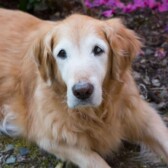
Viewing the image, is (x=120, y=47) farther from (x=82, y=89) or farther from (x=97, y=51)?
(x=82, y=89)

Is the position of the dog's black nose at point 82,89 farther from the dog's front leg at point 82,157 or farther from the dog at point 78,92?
the dog's front leg at point 82,157

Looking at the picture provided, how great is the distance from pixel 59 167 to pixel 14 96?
0.86 m

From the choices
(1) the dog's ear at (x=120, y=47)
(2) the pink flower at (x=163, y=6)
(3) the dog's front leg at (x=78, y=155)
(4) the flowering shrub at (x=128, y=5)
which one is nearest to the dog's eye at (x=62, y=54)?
(1) the dog's ear at (x=120, y=47)

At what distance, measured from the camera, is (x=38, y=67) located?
4.45m

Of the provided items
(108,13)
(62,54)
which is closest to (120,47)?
(62,54)

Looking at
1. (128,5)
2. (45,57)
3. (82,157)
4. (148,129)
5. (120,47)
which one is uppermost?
(128,5)

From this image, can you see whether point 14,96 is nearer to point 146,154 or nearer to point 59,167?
point 59,167

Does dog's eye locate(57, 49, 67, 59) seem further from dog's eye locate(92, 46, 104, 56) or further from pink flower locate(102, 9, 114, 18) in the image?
pink flower locate(102, 9, 114, 18)

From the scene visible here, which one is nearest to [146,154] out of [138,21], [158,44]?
[158,44]

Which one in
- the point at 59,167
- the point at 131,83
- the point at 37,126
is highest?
the point at 131,83

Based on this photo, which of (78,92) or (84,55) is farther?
(84,55)

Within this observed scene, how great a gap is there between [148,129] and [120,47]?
2.81 feet

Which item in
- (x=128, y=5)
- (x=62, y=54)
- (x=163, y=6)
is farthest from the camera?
(x=128, y=5)

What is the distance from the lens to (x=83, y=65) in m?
3.96
